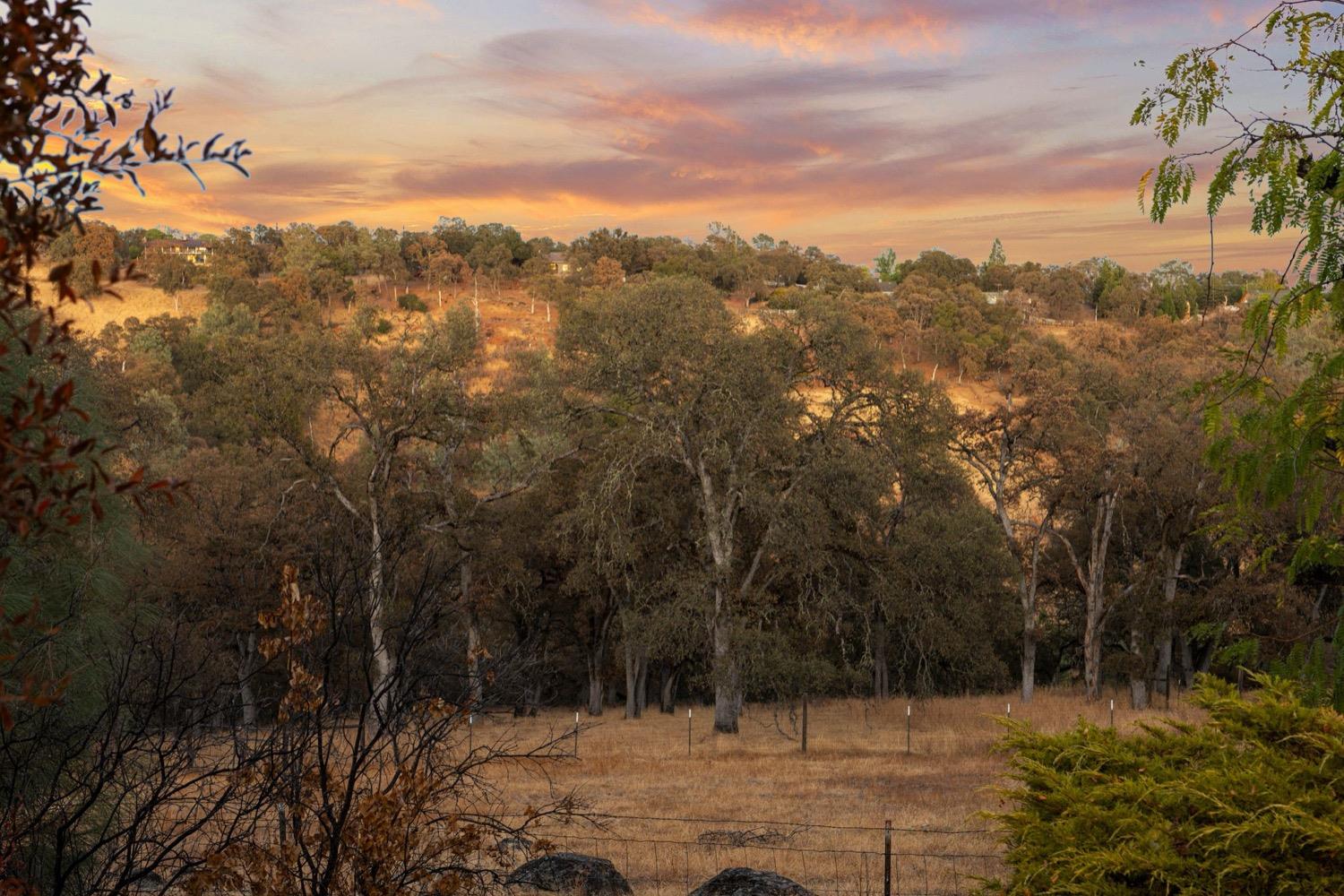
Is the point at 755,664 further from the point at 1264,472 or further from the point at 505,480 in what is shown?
the point at 1264,472

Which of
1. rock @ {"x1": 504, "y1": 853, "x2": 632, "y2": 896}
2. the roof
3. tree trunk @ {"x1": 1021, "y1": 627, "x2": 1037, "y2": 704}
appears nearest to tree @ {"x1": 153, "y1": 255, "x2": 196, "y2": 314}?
the roof

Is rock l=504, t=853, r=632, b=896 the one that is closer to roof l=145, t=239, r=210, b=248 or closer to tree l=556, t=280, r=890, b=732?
tree l=556, t=280, r=890, b=732

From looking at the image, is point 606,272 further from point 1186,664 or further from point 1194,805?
point 1194,805

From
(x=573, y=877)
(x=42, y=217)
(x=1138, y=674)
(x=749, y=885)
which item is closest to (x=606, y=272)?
(x=1138, y=674)

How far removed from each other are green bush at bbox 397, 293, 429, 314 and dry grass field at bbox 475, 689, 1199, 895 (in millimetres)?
70120

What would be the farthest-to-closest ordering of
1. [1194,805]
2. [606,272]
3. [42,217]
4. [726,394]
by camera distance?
1. [606,272]
2. [726,394]
3. [1194,805]
4. [42,217]

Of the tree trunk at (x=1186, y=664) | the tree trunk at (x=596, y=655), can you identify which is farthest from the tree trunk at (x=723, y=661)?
the tree trunk at (x=1186, y=664)

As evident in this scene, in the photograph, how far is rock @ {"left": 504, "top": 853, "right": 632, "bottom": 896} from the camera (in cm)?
1319

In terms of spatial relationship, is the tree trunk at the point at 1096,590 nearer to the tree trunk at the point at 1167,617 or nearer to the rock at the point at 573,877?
the tree trunk at the point at 1167,617

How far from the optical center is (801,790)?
2470cm

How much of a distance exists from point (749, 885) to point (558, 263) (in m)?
126

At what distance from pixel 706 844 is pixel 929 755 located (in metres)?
12.9

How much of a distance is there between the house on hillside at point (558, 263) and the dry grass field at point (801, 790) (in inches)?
3322

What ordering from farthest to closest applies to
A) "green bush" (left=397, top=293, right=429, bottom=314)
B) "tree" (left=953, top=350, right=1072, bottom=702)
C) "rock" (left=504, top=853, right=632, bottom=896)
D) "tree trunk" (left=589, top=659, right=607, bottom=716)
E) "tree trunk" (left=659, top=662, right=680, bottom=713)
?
1. "green bush" (left=397, top=293, right=429, bottom=314)
2. "tree trunk" (left=659, top=662, right=680, bottom=713)
3. "tree trunk" (left=589, top=659, right=607, bottom=716)
4. "tree" (left=953, top=350, right=1072, bottom=702)
5. "rock" (left=504, top=853, right=632, bottom=896)
